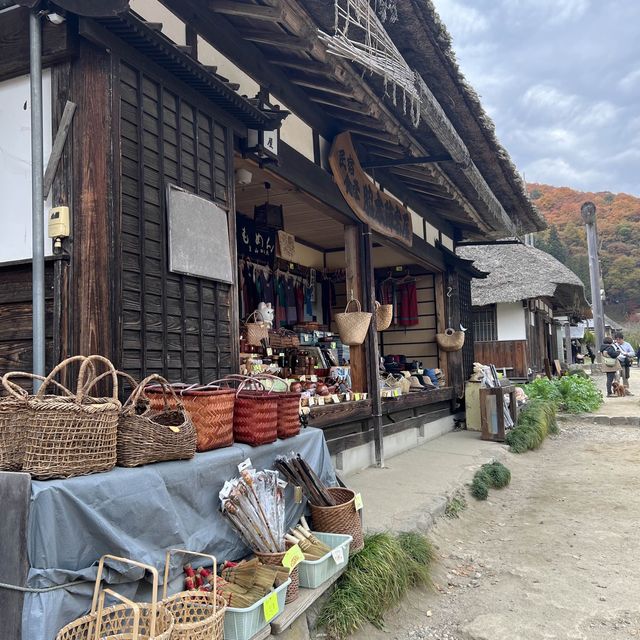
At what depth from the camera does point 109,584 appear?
2.21m

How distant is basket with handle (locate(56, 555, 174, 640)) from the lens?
1985 millimetres

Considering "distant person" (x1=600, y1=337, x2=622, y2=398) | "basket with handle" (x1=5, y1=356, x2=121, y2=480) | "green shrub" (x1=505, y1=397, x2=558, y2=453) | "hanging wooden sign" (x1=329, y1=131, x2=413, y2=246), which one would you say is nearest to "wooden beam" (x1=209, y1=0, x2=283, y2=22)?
"hanging wooden sign" (x1=329, y1=131, x2=413, y2=246)

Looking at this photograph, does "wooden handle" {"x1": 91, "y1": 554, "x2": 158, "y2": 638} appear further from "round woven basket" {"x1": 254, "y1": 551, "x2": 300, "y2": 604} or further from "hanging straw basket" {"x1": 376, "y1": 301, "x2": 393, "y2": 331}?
"hanging straw basket" {"x1": 376, "y1": 301, "x2": 393, "y2": 331}

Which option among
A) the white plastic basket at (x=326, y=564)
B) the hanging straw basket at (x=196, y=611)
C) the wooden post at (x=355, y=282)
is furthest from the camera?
the wooden post at (x=355, y=282)

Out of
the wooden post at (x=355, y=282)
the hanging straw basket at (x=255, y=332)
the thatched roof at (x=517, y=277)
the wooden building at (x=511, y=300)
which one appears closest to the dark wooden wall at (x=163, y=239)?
the hanging straw basket at (x=255, y=332)

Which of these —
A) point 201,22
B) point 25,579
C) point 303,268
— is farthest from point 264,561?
point 303,268

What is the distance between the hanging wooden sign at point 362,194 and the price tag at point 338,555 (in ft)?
12.8

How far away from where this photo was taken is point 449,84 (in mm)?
6047

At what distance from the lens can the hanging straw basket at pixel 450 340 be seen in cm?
1038

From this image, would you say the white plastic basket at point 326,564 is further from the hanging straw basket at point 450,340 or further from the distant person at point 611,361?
the distant person at point 611,361

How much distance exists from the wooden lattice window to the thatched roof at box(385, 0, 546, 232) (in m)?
9.59

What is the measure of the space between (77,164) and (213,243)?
103 cm

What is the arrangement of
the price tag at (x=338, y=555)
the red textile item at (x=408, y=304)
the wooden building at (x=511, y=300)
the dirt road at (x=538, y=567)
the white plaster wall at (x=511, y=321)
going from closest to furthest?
the price tag at (x=338, y=555)
the dirt road at (x=538, y=567)
the red textile item at (x=408, y=304)
the wooden building at (x=511, y=300)
the white plaster wall at (x=511, y=321)

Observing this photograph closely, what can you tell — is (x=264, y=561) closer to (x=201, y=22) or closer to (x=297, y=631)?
(x=297, y=631)
